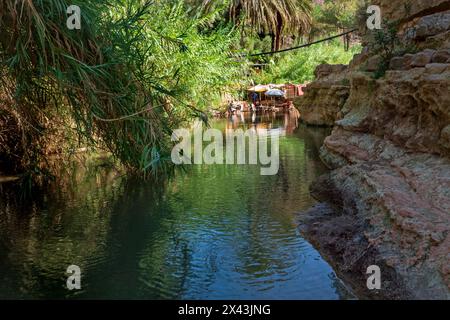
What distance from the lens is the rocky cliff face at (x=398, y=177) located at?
15.6ft

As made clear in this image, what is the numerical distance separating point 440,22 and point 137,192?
5835 millimetres

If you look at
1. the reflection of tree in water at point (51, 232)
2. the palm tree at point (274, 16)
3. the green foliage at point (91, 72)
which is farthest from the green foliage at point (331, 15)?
the green foliage at point (91, 72)

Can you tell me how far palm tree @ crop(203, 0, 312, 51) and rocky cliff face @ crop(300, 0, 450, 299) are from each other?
19.1 metres

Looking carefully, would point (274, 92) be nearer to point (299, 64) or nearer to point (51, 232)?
point (299, 64)

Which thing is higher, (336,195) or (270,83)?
(270,83)

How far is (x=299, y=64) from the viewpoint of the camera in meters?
33.2

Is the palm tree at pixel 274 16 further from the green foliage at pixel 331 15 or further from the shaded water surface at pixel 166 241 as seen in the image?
the shaded water surface at pixel 166 241

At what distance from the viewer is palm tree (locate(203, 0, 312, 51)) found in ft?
97.2

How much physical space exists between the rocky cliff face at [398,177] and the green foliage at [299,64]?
2195 cm

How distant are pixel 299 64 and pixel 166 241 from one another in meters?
28.1
